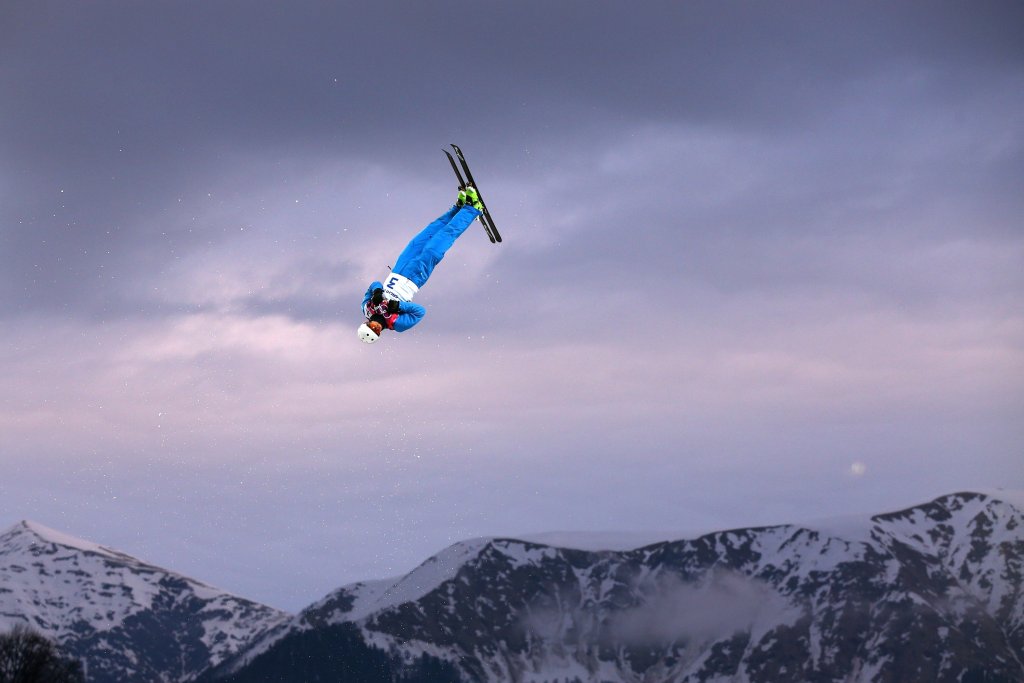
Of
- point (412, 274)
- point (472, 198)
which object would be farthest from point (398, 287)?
point (472, 198)

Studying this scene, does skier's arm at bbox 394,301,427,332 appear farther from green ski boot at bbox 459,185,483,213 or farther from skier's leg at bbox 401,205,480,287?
green ski boot at bbox 459,185,483,213

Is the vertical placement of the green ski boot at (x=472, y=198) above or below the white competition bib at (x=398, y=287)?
above

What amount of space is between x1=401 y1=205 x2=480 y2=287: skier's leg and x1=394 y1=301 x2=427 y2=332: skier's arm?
1.23 meters

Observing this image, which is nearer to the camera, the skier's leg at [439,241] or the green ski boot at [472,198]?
the green ski boot at [472,198]

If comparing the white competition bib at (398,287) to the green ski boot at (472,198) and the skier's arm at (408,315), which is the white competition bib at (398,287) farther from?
the green ski boot at (472,198)

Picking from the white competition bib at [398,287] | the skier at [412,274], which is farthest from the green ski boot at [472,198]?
the white competition bib at [398,287]

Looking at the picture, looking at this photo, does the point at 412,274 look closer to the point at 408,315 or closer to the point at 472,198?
the point at 408,315

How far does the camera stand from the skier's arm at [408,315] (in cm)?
5997

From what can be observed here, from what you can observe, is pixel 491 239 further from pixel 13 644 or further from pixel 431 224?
pixel 13 644

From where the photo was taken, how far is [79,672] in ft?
520

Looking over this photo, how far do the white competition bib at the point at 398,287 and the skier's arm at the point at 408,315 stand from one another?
35 centimetres

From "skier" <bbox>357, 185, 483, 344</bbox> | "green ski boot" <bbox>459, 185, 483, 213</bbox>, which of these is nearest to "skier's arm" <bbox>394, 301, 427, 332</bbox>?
"skier" <bbox>357, 185, 483, 344</bbox>

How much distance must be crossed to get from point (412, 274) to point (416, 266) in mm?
427

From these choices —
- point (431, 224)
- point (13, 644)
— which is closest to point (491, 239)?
point (431, 224)
